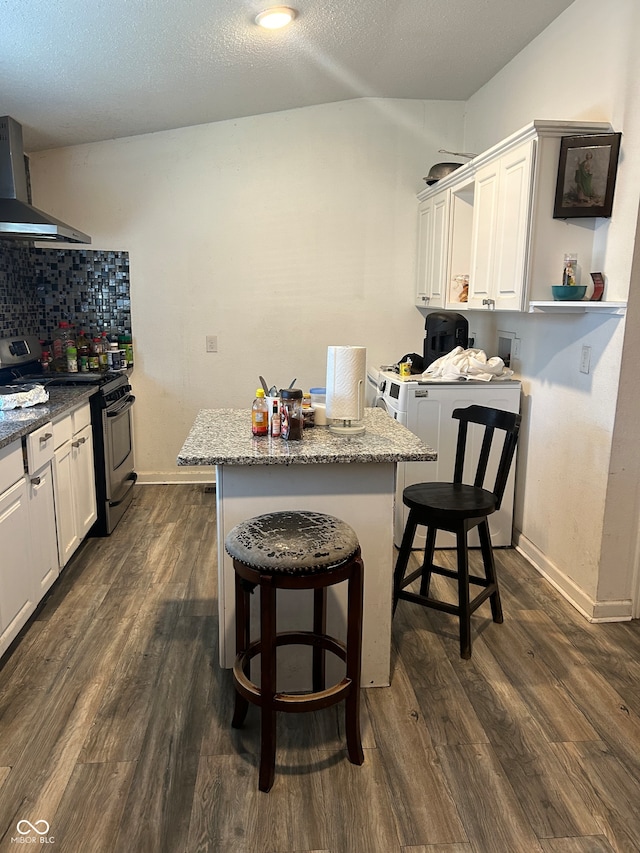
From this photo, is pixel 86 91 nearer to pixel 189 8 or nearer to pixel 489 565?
pixel 189 8

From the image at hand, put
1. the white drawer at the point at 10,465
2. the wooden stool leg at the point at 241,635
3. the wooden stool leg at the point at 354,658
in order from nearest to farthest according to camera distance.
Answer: the wooden stool leg at the point at 354,658 → the wooden stool leg at the point at 241,635 → the white drawer at the point at 10,465

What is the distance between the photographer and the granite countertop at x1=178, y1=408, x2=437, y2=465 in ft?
6.59

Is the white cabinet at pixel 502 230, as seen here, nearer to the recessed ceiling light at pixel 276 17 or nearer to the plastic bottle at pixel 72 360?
the recessed ceiling light at pixel 276 17

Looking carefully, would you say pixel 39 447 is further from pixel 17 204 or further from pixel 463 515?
pixel 463 515

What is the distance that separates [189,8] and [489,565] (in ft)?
8.50

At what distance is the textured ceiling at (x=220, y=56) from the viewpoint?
256cm

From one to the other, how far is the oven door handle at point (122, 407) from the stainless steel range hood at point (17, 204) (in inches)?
40.3

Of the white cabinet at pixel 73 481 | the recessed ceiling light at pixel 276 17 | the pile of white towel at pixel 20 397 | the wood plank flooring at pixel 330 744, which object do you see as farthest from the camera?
the white cabinet at pixel 73 481

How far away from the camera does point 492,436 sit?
2.84 m

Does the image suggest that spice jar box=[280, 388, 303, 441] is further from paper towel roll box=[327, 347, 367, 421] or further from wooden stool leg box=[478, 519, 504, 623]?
wooden stool leg box=[478, 519, 504, 623]

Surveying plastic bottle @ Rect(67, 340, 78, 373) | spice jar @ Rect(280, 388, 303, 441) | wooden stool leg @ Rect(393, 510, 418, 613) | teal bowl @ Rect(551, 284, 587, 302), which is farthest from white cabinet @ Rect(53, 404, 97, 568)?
teal bowl @ Rect(551, 284, 587, 302)

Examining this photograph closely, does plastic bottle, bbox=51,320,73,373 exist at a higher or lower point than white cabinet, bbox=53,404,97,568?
higher

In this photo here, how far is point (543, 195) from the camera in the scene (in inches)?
107

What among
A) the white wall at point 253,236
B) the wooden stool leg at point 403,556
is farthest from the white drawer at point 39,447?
the white wall at point 253,236
